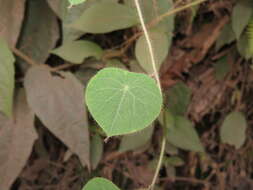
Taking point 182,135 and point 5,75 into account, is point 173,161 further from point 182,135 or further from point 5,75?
point 5,75

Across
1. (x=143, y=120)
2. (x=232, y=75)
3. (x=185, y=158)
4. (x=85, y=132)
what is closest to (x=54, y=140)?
(x=85, y=132)

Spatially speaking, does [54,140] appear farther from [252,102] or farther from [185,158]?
[252,102]

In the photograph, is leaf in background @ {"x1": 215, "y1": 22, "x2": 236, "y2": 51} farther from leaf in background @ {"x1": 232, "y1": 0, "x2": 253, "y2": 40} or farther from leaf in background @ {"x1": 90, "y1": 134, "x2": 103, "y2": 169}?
leaf in background @ {"x1": 90, "y1": 134, "x2": 103, "y2": 169}

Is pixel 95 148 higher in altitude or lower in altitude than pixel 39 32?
lower

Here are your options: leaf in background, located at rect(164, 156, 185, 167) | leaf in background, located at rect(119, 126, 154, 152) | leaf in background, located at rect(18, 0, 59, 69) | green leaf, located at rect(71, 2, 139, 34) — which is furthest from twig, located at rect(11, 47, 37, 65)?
leaf in background, located at rect(164, 156, 185, 167)

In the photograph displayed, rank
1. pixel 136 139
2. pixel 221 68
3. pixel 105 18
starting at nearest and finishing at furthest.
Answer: pixel 105 18
pixel 136 139
pixel 221 68

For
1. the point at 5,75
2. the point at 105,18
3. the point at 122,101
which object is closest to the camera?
the point at 122,101

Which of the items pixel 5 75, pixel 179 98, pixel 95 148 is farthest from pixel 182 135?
pixel 5 75

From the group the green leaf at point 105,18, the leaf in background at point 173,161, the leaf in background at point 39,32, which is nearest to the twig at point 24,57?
the leaf in background at point 39,32
